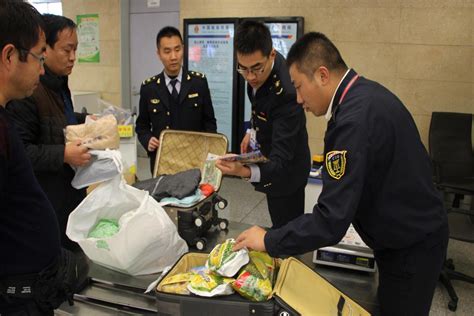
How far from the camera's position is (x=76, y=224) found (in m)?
1.41

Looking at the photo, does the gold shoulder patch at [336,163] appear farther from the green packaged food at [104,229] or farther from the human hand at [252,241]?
the green packaged food at [104,229]

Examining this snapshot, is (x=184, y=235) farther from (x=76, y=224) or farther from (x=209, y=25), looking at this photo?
(x=209, y=25)

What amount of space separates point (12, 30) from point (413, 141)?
114 cm

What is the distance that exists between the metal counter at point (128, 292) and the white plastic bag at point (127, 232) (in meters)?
0.04

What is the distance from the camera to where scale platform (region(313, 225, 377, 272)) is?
146 cm

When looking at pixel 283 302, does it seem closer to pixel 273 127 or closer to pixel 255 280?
pixel 255 280

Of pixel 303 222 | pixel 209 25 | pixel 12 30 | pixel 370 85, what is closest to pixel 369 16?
pixel 209 25

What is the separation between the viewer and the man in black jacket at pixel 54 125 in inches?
57.4

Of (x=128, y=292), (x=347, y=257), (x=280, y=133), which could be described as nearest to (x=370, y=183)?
(x=347, y=257)

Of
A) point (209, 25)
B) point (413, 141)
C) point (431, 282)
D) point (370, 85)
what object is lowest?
point (431, 282)

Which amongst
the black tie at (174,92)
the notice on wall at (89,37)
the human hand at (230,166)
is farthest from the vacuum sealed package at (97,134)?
the notice on wall at (89,37)

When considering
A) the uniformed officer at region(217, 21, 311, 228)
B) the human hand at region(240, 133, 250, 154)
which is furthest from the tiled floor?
the human hand at region(240, 133, 250, 154)

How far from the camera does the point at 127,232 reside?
1289 millimetres

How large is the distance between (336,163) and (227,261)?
1.38 ft
